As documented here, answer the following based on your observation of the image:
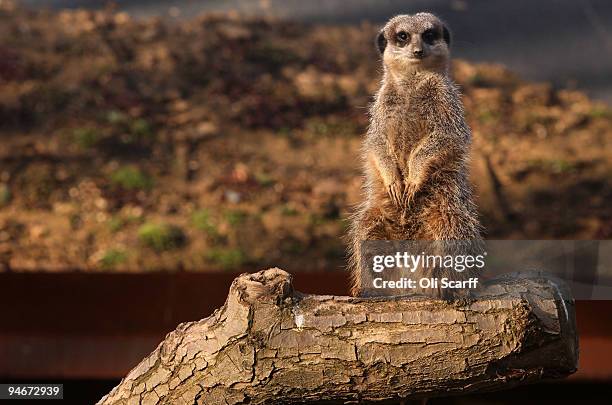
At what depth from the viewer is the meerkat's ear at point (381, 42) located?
1.70 m

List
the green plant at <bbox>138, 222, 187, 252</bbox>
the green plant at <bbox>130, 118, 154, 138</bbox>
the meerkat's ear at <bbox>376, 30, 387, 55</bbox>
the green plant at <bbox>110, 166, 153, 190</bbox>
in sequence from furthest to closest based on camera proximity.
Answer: the green plant at <bbox>130, 118, 154, 138</bbox> → the green plant at <bbox>110, 166, 153, 190</bbox> → the green plant at <bbox>138, 222, 187, 252</bbox> → the meerkat's ear at <bbox>376, 30, 387, 55</bbox>

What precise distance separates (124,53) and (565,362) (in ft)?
16.5

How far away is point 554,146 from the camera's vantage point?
5523 mm

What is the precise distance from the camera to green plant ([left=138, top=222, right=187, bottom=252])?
4.99 meters

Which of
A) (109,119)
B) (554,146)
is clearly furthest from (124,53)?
(554,146)

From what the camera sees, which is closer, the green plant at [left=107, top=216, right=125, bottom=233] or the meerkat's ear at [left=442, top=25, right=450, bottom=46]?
the meerkat's ear at [left=442, top=25, right=450, bottom=46]

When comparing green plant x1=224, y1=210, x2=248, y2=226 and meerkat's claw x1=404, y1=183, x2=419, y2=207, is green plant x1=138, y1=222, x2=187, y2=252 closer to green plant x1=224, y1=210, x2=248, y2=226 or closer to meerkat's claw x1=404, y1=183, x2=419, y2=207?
green plant x1=224, y1=210, x2=248, y2=226

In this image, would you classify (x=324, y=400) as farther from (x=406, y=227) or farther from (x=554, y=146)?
(x=554, y=146)

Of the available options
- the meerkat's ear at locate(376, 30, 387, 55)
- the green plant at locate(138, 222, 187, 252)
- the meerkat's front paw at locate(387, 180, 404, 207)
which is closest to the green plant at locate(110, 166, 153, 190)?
the green plant at locate(138, 222, 187, 252)

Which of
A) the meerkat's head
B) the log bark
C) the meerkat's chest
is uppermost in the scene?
the meerkat's head

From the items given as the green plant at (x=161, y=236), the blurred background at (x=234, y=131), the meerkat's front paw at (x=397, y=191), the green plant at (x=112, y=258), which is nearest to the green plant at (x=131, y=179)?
the blurred background at (x=234, y=131)

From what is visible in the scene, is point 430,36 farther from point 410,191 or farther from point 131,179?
point 131,179

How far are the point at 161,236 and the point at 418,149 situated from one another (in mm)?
3665

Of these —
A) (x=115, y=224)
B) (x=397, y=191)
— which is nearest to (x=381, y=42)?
(x=397, y=191)
